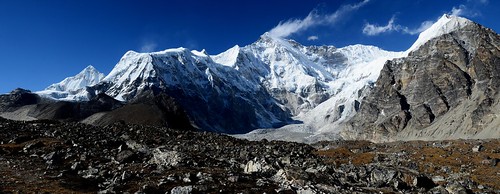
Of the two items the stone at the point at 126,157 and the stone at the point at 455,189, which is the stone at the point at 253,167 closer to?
A: the stone at the point at 126,157

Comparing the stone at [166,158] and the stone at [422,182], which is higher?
the stone at [166,158]

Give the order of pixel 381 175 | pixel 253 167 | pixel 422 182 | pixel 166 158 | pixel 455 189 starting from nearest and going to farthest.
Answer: pixel 455 189, pixel 422 182, pixel 381 175, pixel 253 167, pixel 166 158

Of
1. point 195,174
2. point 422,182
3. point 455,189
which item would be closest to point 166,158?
point 195,174

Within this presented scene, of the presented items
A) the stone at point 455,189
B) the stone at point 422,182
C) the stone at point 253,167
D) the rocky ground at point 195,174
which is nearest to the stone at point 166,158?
the rocky ground at point 195,174

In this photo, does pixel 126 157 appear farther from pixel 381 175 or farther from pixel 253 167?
pixel 381 175

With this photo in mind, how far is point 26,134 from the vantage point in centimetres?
7088

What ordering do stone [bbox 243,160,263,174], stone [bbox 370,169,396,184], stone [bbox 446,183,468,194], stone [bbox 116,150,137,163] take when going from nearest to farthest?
stone [bbox 446,183,468,194] → stone [bbox 370,169,396,184] → stone [bbox 243,160,263,174] → stone [bbox 116,150,137,163]

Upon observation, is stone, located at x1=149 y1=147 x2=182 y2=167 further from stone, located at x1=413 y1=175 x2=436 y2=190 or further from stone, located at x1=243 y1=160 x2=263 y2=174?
stone, located at x1=413 y1=175 x2=436 y2=190

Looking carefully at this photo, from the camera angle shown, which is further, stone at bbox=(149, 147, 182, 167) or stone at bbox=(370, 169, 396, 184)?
stone at bbox=(149, 147, 182, 167)

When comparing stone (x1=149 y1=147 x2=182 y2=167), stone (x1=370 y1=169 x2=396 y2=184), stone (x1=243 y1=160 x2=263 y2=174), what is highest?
stone (x1=149 y1=147 x2=182 y2=167)

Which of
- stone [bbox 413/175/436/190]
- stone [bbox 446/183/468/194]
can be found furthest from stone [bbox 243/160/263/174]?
stone [bbox 446/183/468/194]

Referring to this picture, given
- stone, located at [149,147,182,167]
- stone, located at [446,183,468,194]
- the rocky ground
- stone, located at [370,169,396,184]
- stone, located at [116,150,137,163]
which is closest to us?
the rocky ground

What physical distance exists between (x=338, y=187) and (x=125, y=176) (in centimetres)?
1698

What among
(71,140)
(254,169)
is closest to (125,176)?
(254,169)
